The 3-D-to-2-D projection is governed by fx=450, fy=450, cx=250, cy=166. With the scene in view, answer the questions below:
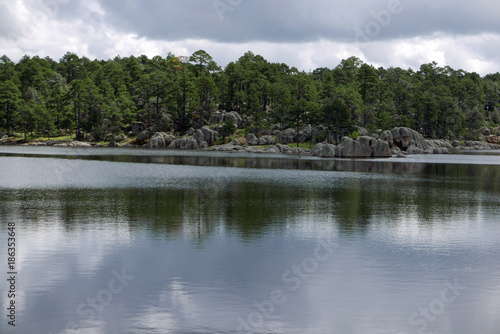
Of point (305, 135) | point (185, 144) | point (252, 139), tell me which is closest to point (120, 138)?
point (185, 144)

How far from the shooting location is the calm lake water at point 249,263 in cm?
1606

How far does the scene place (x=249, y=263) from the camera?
22.4 meters

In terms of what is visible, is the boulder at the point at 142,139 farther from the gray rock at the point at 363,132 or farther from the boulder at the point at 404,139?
the boulder at the point at 404,139

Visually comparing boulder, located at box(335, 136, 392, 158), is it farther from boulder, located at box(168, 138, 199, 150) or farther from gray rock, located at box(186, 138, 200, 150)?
boulder, located at box(168, 138, 199, 150)

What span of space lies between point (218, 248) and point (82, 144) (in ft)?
485

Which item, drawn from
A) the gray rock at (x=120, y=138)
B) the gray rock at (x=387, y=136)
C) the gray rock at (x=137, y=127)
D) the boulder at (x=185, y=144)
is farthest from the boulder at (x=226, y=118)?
the gray rock at (x=387, y=136)

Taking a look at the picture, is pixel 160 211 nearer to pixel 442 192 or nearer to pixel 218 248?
pixel 218 248

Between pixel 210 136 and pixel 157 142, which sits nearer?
pixel 157 142

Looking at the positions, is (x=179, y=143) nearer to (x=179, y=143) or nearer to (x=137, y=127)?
(x=179, y=143)

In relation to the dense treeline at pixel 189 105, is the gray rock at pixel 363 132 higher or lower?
lower

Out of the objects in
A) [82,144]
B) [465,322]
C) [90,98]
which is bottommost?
[465,322]

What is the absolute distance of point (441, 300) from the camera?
18.1m

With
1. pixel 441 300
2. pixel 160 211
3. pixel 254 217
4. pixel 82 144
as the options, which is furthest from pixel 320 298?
pixel 82 144

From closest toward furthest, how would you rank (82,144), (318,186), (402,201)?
(402,201) < (318,186) < (82,144)
